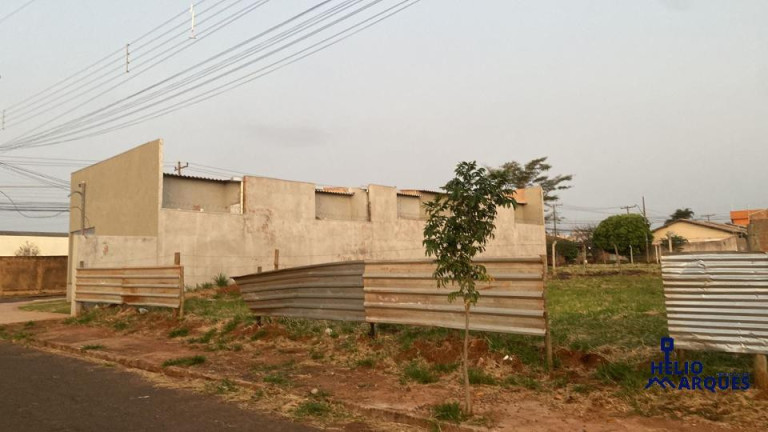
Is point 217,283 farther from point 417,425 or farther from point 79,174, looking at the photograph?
point 417,425

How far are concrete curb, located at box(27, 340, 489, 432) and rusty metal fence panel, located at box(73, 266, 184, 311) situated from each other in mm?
Result: 2710

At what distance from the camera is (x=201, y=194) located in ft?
87.6

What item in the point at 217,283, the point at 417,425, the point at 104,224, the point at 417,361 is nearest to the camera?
the point at 417,425

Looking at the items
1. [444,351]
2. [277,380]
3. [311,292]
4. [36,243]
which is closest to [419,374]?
[444,351]

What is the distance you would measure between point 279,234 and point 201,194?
4.45 metres

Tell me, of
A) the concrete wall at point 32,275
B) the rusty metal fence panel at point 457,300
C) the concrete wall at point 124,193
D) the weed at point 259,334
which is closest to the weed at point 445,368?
the rusty metal fence panel at point 457,300

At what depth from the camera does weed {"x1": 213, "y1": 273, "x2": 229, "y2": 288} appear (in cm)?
2428

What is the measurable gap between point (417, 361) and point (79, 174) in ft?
96.4

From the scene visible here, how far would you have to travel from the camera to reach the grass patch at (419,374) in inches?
279

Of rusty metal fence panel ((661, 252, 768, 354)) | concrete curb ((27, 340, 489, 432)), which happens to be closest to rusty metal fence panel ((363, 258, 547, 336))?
rusty metal fence panel ((661, 252, 768, 354))

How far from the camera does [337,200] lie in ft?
107

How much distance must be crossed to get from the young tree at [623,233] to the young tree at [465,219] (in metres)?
44.9

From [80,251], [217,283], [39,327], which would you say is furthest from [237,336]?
[217,283]

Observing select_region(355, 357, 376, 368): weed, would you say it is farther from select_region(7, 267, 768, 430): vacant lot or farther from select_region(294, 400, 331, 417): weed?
select_region(294, 400, 331, 417): weed
